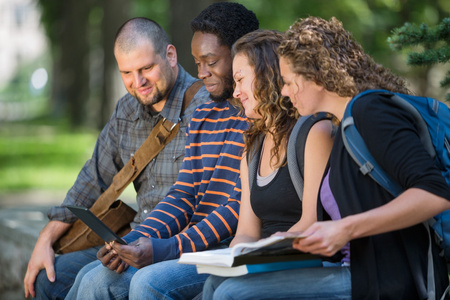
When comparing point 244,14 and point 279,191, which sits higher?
point 244,14

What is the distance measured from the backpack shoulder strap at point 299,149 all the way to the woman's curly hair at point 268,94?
0.15 m

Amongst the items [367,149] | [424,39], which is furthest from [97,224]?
[424,39]

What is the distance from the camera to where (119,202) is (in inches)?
178

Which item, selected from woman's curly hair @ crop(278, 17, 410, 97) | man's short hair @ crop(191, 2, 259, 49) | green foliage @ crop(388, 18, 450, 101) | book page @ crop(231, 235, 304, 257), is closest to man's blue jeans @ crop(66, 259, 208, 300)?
book page @ crop(231, 235, 304, 257)

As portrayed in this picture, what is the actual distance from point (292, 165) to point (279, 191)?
0.47ft

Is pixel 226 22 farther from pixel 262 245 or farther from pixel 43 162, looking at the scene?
pixel 43 162

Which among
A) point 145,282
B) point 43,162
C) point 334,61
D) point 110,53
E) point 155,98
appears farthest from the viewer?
point 43,162

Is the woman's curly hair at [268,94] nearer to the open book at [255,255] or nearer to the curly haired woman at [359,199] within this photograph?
the curly haired woman at [359,199]

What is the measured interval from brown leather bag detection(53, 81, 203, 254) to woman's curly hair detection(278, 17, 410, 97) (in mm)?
→ 1509

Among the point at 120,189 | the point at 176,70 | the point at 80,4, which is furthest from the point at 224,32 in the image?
the point at 80,4

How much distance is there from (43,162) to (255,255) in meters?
14.2

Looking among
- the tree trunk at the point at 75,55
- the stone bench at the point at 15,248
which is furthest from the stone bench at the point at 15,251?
the tree trunk at the point at 75,55

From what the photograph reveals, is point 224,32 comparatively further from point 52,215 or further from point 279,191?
point 52,215

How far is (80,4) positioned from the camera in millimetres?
20734
